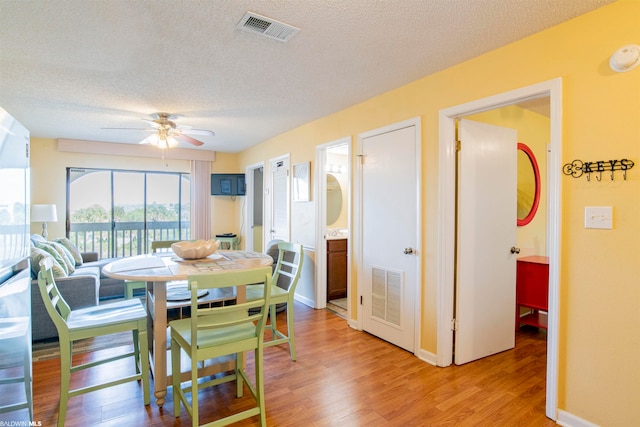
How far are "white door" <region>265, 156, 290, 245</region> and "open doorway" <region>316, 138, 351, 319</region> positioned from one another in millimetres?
644

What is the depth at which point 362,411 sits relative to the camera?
2021 millimetres

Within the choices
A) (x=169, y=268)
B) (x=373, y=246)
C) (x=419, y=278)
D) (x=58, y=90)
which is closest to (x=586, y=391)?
(x=419, y=278)

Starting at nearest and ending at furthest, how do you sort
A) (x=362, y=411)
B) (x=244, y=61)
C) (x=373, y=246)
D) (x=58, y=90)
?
(x=362, y=411), (x=244, y=61), (x=58, y=90), (x=373, y=246)

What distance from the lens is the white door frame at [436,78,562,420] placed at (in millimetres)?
1927

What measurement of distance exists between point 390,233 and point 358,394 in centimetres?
140

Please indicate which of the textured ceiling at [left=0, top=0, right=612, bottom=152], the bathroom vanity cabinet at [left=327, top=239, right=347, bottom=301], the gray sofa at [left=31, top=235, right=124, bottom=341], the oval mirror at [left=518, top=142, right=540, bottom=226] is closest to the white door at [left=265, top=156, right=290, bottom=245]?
the bathroom vanity cabinet at [left=327, top=239, right=347, bottom=301]

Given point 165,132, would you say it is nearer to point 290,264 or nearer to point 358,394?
point 290,264

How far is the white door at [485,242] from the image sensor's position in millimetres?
2617

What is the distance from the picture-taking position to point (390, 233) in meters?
3.04

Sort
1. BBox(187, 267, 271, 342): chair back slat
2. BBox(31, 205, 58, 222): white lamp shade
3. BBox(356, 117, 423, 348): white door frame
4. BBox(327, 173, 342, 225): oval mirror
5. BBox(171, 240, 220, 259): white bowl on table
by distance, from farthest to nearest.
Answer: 1. BBox(327, 173, 342, 225): oval mirror
2. BBox(31, 205, 58, 222): white lamp shade
3. BBox(356, 117, 423, 348): white door frame
4. BBox(171, 240, 220, 259): white bowl on table
5. BBox(187, 267, 271, 342): chair back slat

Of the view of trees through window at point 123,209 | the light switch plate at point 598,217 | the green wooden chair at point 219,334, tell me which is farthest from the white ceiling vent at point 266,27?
the view of trees through window at point 123,209

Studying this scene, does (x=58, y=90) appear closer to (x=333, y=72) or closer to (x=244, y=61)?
(x=244, y=61)

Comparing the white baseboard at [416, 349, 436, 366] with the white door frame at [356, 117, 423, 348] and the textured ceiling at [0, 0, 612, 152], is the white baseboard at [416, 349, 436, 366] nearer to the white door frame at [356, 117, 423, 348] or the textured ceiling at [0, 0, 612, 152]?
the white door frame at [356, 117, 423, 348]

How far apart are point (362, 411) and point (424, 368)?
0.78 m
